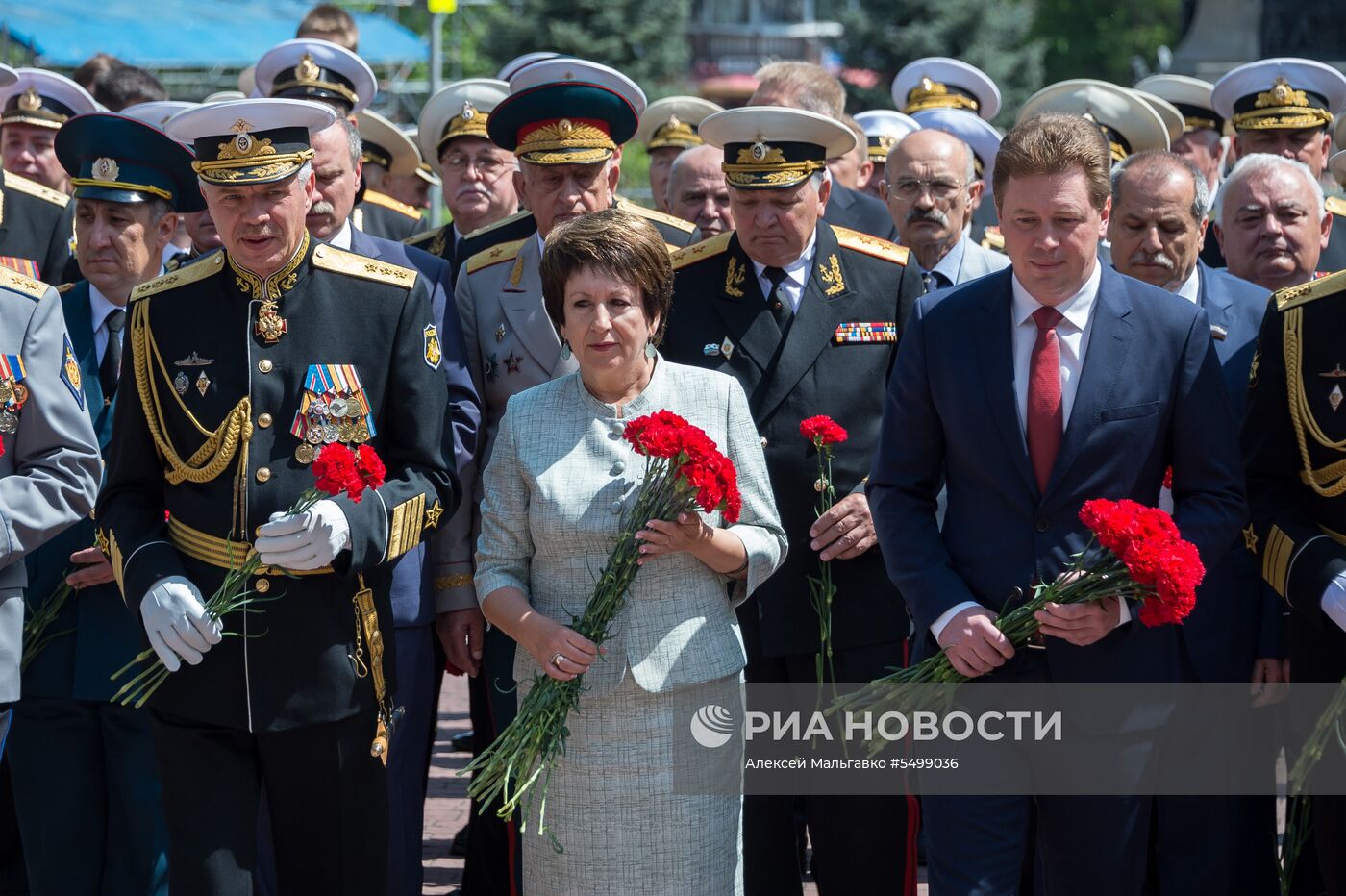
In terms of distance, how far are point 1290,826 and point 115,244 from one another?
3759mm

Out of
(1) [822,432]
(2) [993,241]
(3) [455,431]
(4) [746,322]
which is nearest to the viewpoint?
(1) [822,432]

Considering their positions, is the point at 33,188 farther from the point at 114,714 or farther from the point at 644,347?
the point at 644,347

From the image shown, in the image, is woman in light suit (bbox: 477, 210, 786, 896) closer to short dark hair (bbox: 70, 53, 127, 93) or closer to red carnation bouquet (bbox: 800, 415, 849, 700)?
red carnation bouquet (bbox: 800, 415, 849, 700)

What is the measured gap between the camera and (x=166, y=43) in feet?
70.1

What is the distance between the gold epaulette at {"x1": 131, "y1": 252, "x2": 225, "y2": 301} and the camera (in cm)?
456

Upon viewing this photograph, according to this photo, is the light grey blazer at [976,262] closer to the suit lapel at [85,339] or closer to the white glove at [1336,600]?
the white glove at [1336,600]

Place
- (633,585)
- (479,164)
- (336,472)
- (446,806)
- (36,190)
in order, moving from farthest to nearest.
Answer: (479,164) → (446,806) → (36,190) → (633,585) → (336,472)

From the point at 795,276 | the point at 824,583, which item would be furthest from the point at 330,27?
the point at 824,583

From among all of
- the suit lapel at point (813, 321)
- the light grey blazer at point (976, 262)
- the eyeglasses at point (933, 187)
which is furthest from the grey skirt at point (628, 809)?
the eyeglasses at point (933, 187)

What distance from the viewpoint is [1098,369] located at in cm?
412

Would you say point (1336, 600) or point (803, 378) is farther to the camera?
point (803, 378)

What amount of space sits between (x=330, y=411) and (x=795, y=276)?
159cm

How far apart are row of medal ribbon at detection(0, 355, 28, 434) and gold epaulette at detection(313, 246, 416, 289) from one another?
0.83m

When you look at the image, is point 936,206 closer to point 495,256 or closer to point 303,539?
point 495,256
